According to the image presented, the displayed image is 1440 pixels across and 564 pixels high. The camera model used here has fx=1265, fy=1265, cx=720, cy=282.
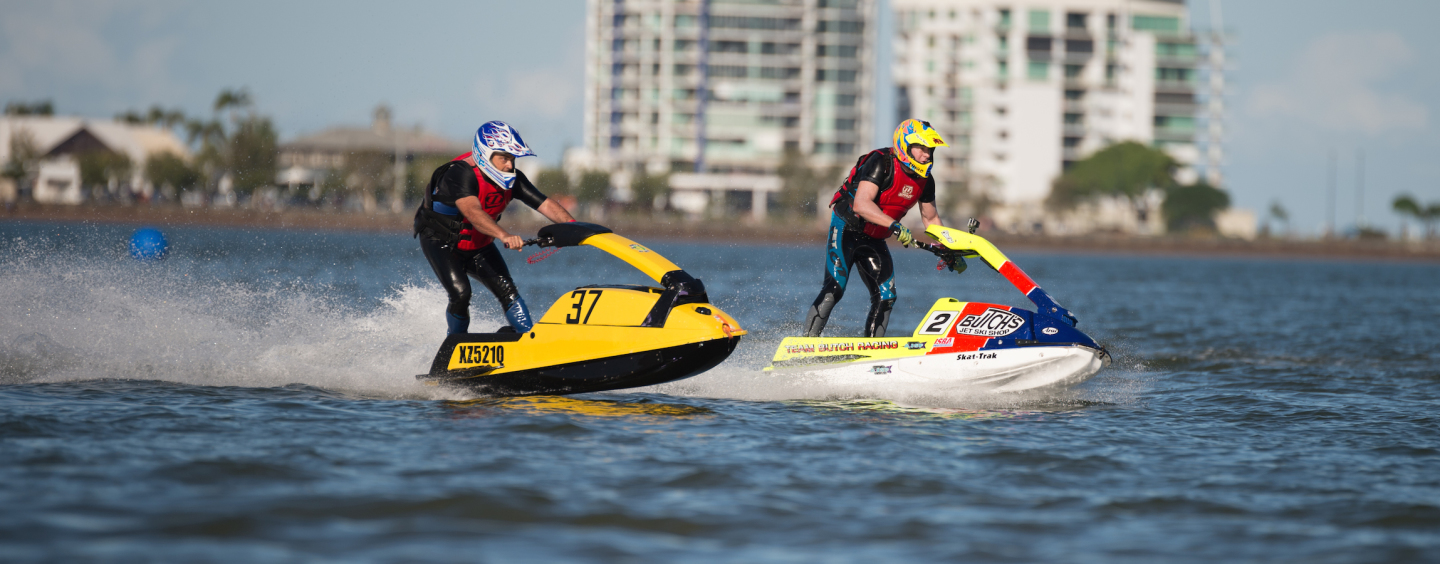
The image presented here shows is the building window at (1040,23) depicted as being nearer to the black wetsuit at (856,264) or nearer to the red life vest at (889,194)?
the black wetsuit at (856,264)

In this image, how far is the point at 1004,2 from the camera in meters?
124

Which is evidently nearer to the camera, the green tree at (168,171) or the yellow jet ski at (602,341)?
the yellow jet ski at (602,341)

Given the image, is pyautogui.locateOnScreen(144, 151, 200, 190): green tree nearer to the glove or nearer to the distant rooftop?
the distant rooftop

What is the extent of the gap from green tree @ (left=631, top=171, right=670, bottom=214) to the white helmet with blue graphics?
3836 inches

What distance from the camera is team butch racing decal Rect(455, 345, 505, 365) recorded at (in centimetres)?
901

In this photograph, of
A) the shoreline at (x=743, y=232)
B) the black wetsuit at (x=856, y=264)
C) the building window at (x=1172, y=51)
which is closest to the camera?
the black wetsuit at (x=856, y=264)

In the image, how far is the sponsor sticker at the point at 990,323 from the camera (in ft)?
30.7

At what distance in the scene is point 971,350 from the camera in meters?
9.41

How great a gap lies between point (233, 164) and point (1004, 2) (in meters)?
73.7

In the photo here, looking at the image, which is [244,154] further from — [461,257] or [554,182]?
[461,257]

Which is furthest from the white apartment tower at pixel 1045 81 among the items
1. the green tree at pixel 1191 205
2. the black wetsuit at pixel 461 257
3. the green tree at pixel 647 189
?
the black wetsuit at pixel 461 257

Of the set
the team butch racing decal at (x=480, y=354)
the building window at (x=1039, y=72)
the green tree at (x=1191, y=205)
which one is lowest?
the team butch racing decal at (x=480, y=354)

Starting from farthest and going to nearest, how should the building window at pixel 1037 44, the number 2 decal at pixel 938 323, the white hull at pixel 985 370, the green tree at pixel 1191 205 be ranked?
the building window at pixel 1037 44
the green tree at pixel 1191 205
the number 2 decal at pixel 938 323
the white hull at pixel 985 370

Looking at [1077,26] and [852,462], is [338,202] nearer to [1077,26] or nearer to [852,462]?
[1077,26]
